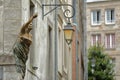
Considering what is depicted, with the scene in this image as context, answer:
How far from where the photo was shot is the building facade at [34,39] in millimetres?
16359

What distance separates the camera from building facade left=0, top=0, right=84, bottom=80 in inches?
644

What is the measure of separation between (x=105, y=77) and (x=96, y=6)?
21.0 m

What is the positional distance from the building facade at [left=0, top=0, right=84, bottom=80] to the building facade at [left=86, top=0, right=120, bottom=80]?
145 ft

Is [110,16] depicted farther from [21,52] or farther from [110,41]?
[21,52]

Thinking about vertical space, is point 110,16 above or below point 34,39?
above

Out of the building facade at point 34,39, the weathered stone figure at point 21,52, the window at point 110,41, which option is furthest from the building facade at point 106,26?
the weathered stone figure at point 21,52

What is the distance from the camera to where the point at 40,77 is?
70.0ft

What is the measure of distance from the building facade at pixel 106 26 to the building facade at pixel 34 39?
4417 centimetres

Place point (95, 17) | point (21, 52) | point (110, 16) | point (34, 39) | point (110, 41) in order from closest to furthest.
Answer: point (21, 52), point (34, 39), point (110, 41), point (110, 16), point (95, 17)

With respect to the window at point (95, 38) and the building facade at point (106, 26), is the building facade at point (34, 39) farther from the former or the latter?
the window at point (95, 38)

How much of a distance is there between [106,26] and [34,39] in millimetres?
56979

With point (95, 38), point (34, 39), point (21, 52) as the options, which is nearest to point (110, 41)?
point (95, 38)

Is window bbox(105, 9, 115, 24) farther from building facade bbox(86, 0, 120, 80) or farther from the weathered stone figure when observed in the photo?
the weathered stone figure

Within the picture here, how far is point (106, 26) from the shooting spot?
7662 cm
